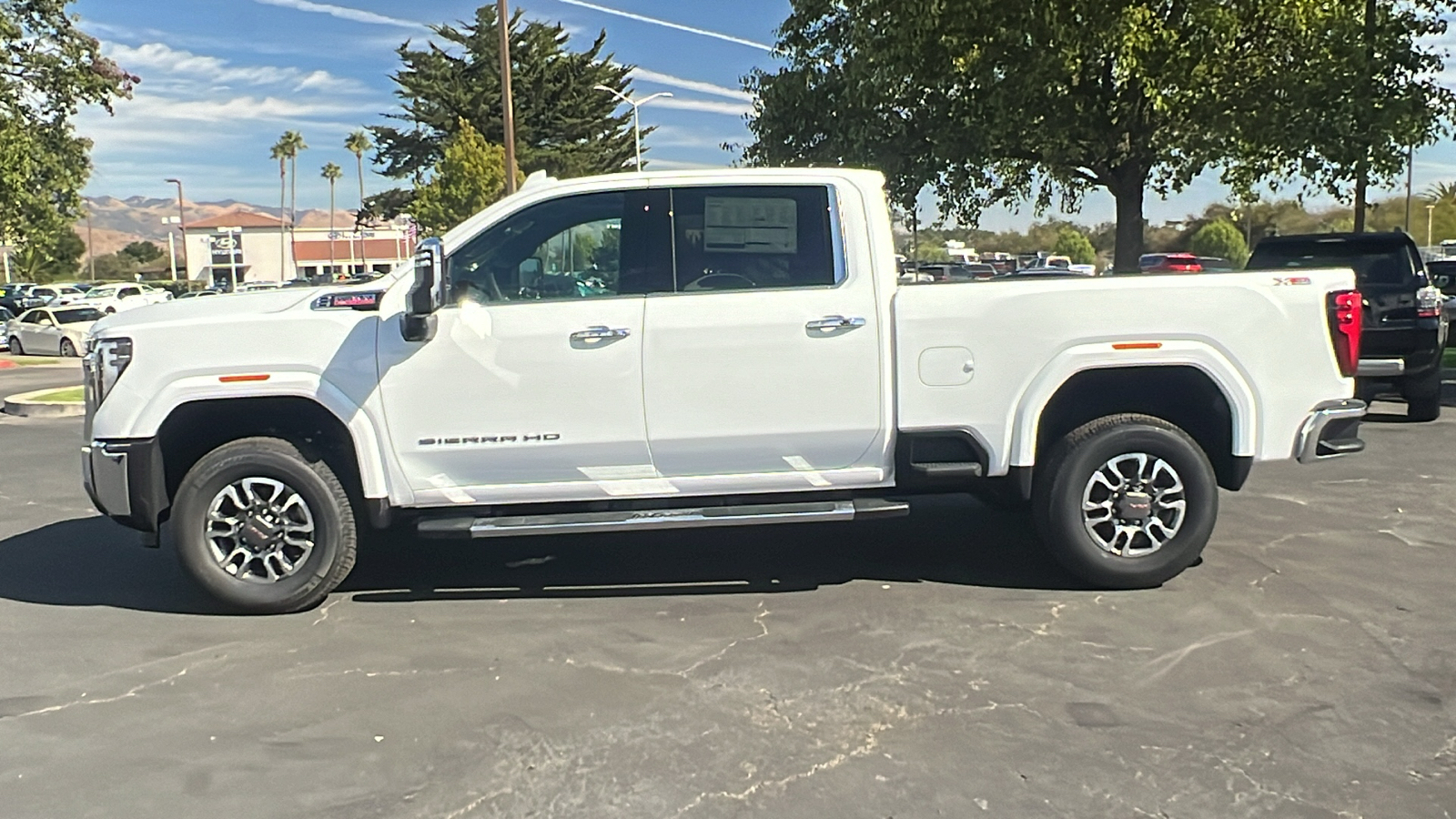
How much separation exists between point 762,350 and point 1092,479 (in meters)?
1.72

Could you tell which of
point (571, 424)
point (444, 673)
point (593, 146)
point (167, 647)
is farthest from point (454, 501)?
point (593, 146)

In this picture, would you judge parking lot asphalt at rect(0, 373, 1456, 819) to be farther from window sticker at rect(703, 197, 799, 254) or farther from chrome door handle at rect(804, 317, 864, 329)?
window sticker at rect(703, 197, 799, 254)

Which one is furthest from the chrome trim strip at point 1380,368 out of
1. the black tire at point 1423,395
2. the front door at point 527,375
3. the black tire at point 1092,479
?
the front door at point 527,375

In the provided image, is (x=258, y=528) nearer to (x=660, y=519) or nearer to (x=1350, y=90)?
(x=660, y=519)

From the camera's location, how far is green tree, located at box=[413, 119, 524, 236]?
118 feet

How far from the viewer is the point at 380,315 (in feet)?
17.6

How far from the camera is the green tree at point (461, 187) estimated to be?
36.0 meters

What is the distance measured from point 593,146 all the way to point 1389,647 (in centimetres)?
5146

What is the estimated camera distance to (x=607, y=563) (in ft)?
20.8

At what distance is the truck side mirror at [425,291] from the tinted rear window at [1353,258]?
314 inches

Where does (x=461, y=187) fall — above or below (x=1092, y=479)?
above

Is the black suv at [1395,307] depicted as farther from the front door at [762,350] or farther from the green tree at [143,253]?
the green tree at [143,253]

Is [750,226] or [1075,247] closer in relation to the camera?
[750,226]

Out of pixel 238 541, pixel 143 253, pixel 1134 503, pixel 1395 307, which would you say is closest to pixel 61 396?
pixel 238 541
